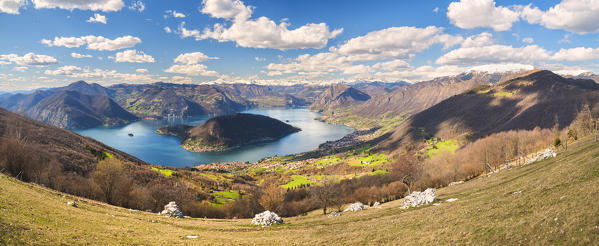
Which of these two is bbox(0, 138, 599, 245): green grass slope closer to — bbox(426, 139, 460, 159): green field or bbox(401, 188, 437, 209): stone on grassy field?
bbox(401, 188, 437, 209): stone on grassy field

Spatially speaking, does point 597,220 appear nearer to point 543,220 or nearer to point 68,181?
point 543,220

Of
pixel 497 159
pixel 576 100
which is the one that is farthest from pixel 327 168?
pixel 576 100

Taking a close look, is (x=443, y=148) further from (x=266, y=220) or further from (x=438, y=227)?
(x=438, y=227)

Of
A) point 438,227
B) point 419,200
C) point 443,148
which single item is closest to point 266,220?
point 438,227

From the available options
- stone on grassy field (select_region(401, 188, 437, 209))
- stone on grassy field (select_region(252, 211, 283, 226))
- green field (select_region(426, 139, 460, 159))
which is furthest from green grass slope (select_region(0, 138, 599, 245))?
green field (select_region(426, 139, 460, 159))

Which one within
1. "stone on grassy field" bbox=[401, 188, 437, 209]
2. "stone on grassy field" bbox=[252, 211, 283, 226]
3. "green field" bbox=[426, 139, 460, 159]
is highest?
"stone on grassy field" bbox=[401, 188, 437, 209]

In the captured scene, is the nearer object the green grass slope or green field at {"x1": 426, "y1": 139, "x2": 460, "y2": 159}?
the green grass slope

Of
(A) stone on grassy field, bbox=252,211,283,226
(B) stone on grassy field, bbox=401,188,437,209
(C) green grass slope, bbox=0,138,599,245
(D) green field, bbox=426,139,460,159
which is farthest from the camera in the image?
(D) green field, bbox=426,139,460,159

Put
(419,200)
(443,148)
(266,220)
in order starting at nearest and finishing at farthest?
(266,220) < (419,200) < (443,148)

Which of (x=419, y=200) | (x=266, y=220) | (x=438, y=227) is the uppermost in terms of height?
(x=438, y=227)

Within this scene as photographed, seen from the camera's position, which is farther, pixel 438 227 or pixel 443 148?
pixel 443 148

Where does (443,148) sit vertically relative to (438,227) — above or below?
below
